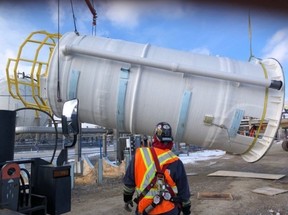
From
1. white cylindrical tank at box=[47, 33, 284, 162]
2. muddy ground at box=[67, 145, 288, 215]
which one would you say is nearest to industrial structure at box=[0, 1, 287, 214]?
white cylindrical tank at box=[47, 33, 284, 162]

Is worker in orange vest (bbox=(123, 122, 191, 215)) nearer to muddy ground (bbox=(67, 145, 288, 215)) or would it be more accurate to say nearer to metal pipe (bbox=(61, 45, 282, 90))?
metal pipe (bbox=(61, 45, 282, 90))

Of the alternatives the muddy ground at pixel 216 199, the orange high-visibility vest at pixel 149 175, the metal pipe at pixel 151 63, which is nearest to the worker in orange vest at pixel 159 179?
the orange high-visibility vest at pixel 149 175

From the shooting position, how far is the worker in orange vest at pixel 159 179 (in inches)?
114

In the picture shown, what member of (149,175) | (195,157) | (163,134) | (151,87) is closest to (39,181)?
(149,175)

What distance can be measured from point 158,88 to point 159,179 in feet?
6.63

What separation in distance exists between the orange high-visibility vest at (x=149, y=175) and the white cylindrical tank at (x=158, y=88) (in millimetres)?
1823

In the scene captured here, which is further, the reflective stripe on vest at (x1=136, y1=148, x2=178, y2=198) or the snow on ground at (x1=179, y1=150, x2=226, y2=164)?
the snow on ground at (x1=179, y1=150, x2=226, y2=164)

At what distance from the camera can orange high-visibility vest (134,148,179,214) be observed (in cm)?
291

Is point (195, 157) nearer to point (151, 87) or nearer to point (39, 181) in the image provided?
point (151, 87)

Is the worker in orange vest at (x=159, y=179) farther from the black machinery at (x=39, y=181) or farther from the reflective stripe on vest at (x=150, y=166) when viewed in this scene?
the black machinery at (x=39, y=181)

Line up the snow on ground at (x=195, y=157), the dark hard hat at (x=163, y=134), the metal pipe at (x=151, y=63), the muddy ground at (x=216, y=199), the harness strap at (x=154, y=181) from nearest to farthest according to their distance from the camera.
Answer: the harness strap at (x=154, y=181), the dark hard hat at (x=163, y=134), the metal pipe at (x=151, y=63), the muddy ground at (x=216, y=199), the snow on ground at (x=195, y=157)

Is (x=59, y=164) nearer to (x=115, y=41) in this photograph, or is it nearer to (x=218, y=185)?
(x=115, y=41)

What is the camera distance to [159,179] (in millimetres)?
2908

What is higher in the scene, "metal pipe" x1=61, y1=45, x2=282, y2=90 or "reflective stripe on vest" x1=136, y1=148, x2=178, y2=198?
"metal pipe" x1=61, y1=45, x2=282, y2=90
